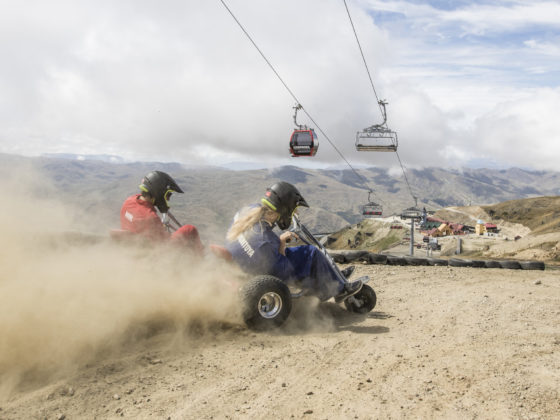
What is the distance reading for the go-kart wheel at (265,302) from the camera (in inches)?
219

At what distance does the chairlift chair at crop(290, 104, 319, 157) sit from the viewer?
88.1 feet

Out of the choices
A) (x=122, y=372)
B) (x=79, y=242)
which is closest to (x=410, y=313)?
(x=122, y=372)

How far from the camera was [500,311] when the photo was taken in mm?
7059

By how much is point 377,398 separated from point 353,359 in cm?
103

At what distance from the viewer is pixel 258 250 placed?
6027 mm

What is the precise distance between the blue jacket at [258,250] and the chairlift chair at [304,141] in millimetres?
21216

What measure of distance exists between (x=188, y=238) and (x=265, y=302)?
147 centimetres

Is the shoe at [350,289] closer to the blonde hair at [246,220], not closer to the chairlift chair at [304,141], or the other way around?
the blonde hair at [246,220]

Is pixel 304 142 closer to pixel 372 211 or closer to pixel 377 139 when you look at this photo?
pixel 377 139

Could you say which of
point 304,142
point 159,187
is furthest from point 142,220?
point 304,142

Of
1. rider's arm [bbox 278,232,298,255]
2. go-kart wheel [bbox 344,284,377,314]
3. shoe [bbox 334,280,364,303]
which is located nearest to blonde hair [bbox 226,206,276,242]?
rider's arm [bbox 278,232,298,255]

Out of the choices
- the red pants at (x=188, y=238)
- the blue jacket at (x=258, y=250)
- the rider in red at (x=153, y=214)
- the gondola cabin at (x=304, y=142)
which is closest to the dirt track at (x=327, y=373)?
the blue jacket at (x=258, y=250)

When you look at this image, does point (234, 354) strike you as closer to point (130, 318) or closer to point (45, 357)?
point (130, 318)

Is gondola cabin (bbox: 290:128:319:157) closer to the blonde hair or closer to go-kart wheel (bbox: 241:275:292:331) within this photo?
the blonde hair
